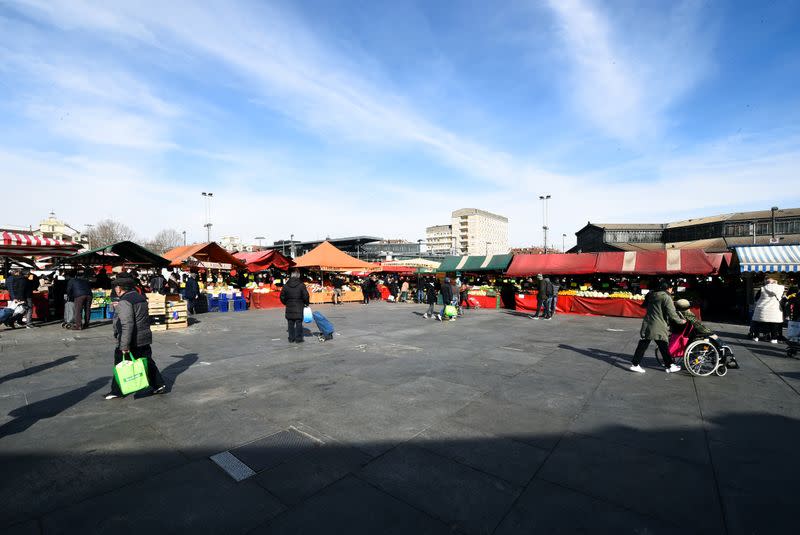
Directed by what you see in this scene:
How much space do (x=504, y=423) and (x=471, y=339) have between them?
5666mm

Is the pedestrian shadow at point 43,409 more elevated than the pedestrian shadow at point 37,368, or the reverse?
the pedestrian shadow at point 37,368

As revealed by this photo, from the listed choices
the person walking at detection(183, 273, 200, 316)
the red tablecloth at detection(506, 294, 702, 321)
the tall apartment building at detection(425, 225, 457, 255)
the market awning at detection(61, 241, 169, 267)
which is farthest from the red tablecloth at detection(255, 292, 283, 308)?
the tall apartment building at detection(425, 225, 457, 255)

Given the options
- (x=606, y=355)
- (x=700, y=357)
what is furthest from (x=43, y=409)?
(x=700, y=357)

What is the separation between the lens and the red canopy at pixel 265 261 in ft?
68.2

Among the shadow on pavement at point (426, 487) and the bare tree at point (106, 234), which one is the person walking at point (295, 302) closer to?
the shadow on pavement at point (426, 487)

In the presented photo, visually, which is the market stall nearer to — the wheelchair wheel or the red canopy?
the red canopy

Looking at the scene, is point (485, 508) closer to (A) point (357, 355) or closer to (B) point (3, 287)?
(A) point (357, 355)

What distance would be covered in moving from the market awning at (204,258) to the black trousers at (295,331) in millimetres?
9835

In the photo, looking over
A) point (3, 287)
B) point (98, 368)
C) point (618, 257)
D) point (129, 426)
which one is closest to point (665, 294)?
point (129, 426)

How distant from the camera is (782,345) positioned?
9156mm

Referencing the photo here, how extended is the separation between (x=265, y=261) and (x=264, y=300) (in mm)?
3075

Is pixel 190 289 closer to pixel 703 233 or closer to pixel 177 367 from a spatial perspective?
pixel 177 367

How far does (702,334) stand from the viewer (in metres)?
6.55

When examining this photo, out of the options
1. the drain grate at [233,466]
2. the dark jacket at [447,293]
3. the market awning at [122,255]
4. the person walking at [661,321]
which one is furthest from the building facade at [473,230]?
the drain grate at [233,466]
